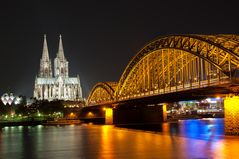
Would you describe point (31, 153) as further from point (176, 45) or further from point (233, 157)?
point (176, 45)

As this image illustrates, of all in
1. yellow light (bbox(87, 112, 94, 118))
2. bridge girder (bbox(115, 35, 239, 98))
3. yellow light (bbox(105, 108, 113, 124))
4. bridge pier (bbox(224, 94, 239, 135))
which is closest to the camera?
bridge pier (bbox(224, 94, 239, 135))

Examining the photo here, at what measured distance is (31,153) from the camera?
49.6m

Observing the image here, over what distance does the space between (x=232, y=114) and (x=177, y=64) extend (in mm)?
32128

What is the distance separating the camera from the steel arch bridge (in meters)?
65.1

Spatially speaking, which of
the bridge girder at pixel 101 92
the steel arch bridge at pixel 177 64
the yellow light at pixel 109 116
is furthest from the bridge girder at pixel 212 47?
the bridge girder at pixel 101 92

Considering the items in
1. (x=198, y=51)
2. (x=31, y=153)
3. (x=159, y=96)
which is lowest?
(x=31, y=153)

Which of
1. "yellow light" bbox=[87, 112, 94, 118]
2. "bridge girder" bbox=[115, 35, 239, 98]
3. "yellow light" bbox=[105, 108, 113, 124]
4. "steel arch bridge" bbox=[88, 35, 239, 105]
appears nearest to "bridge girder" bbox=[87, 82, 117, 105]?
"yellow light" bbox=[87, 112, 94, 118]

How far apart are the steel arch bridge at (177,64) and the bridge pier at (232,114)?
11.0 feet

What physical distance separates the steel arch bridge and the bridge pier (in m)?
3.36

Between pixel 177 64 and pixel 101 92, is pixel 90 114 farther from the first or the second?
pixel 177 64

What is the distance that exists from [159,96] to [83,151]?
3541 cm

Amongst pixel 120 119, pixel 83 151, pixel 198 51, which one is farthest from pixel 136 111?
pixel 83 151

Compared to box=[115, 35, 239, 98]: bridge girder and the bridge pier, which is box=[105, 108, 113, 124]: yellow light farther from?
the bridge pier

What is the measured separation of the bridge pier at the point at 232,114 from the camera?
2404 inches
